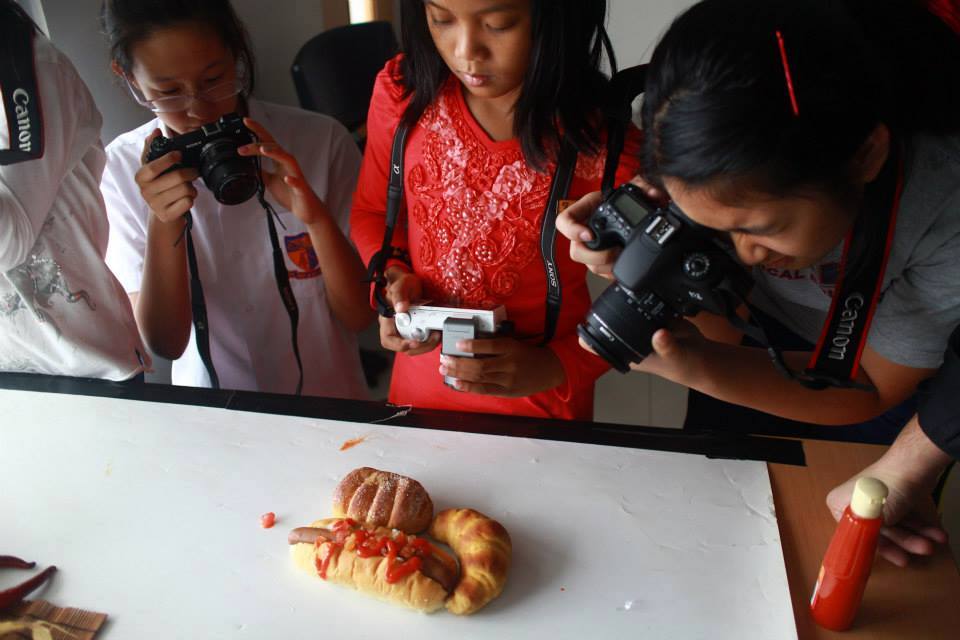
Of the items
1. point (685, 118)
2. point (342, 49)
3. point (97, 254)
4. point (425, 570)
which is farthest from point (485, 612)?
point (342, 49)

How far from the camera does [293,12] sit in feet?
7.89

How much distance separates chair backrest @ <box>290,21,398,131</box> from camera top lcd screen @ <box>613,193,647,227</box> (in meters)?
1.45

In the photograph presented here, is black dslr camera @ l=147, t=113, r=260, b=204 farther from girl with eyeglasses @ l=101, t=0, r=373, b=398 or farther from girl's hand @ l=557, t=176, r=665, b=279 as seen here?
girl's hand @ l=557, t=176, r=665, b=279

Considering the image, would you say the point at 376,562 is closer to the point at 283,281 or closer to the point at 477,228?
the point at 477,228

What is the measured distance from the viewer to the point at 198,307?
1314mm

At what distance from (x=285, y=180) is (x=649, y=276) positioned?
659mm

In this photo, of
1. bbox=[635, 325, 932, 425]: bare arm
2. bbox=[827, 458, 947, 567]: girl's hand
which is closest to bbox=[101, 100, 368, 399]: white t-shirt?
bbox=[635, 325, 932, 425]: bare arm

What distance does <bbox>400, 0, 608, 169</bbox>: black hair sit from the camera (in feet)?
3.22

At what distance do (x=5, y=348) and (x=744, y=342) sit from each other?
135 centimetres

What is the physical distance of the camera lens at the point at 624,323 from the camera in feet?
2.87

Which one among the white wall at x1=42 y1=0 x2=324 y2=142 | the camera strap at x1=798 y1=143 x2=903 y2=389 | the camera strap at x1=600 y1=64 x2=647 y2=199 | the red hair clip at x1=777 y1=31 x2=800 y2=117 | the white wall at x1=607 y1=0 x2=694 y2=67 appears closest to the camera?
the red hair clip at x1=777 y1=31 x2=800 y2=117

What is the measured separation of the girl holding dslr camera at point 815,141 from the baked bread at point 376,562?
0.37 metres

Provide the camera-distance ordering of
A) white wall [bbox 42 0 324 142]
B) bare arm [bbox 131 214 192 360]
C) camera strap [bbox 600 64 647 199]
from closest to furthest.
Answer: camera strap [bbox 600 64 647 199], bare arm [bbox 131 214 192 360], white wall [bbox 42 0 324 142]

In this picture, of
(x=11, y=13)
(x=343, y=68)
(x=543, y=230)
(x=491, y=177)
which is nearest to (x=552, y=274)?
(x=543, y=230)
